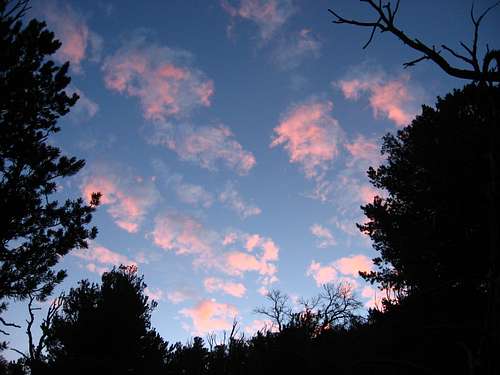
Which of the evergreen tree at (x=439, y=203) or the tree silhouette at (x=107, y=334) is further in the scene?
the tree silhouette at (x=107, y=334)

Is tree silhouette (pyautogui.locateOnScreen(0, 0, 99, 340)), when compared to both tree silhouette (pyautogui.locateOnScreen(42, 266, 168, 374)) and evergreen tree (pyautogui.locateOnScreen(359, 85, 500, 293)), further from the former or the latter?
evergreen tree (pyautogui.locateOnScreen(359, 85, 500, 293))

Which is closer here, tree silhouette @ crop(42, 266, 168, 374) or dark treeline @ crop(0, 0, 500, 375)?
dark treeline @ crop(0, 0, 500, 375)

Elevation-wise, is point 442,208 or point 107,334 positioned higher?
point 442,208

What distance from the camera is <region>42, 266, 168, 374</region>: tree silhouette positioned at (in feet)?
47.2

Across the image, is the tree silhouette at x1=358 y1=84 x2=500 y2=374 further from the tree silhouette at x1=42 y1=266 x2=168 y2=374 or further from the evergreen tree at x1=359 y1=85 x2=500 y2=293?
the tree silhouette at x1=42 y1=266 x2=168 y2=374

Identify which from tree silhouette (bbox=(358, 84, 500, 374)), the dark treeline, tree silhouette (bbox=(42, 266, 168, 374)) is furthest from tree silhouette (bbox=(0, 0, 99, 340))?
tree silhouette (bbox=(358, 84, 500, 374))

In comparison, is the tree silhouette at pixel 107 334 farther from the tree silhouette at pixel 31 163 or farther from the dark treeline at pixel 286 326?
the tree silhouette at pixel 31 163

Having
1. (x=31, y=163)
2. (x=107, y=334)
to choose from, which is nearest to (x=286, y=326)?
(x=107, y=334)

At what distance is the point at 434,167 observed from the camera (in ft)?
42.4

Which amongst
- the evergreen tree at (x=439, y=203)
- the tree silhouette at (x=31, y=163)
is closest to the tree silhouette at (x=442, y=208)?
the evergreen tree at (x=439, y=203)

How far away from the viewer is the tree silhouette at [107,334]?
567 inches

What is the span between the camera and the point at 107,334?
15.3 metres

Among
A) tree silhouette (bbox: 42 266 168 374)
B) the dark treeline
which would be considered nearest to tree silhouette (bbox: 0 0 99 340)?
the dark treeline

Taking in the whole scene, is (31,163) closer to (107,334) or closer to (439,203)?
(107,334)
